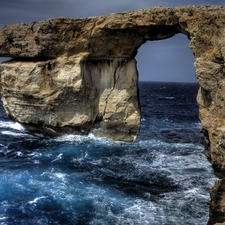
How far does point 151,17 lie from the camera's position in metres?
20.5

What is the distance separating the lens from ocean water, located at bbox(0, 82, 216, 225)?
13672 mm

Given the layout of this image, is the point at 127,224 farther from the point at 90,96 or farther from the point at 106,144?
Answer: the point at 90,96

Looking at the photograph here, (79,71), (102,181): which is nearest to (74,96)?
(79,71)

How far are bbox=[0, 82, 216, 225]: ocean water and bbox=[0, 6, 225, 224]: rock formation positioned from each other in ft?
5.83

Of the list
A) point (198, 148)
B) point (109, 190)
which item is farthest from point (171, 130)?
point (109, 190)

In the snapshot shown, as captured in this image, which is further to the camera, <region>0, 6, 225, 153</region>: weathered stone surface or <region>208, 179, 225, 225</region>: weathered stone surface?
<region>0, 6, 225, 153</region>: weathered stone surface

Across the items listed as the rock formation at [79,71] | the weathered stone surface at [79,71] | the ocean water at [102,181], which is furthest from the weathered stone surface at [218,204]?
the weathered stone surface at [79,71]

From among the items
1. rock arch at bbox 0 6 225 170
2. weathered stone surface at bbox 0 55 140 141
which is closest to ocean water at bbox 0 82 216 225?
weathered stone surface at bbox 0 55 140 141

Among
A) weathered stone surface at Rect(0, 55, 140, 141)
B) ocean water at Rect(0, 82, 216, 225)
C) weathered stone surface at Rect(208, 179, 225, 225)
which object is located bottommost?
ocean water at Rect(0, 82, 216, 225)

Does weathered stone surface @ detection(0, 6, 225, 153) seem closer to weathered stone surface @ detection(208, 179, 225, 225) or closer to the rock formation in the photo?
the rock formation

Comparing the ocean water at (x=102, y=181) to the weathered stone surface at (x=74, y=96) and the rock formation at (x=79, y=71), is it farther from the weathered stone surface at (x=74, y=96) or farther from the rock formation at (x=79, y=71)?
the rock formation at (x=79, y=71)

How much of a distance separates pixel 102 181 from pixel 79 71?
9.43m

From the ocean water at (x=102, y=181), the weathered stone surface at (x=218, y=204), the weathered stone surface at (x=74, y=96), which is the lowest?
the ocean water at (x=102, y=181)

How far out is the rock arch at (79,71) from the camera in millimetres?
22797
